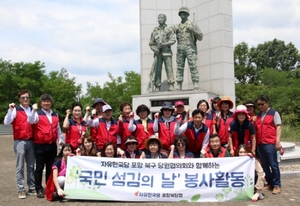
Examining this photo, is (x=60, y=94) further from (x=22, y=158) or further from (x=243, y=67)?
(x=22, y=158)

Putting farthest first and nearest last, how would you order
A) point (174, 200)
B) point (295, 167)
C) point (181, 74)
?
point (181, 74)
point (295, 167)
point (174, 200)

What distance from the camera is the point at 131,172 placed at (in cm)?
569

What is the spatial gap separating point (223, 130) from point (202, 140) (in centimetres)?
57

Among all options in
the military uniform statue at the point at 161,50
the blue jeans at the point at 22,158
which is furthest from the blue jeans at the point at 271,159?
the military uniform statue at the point at 161,50

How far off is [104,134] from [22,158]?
140 cm

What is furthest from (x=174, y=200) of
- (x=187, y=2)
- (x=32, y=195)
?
(x=187, y=2)

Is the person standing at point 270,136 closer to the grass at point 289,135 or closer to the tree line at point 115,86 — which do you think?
the grass at point 289,135

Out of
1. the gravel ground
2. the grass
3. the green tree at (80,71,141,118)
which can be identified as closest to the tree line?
the green tree at (80,71,141,118)

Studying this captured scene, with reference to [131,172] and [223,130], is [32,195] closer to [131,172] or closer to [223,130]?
[131,172]

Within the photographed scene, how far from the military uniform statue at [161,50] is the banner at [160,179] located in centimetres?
699

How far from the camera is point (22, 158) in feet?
19.5

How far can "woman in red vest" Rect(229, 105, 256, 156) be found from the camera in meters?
5.96

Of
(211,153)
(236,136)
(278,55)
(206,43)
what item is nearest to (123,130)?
(211,153)

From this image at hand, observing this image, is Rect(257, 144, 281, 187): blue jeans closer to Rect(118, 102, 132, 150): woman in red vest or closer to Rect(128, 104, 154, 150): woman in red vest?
Rect(128, 104, 154, 150): woman in red vest
